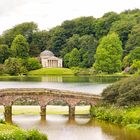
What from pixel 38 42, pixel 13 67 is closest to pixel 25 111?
pixel 13 67

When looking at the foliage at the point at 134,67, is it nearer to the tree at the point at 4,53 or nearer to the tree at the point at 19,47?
the tree at the point at 19,47

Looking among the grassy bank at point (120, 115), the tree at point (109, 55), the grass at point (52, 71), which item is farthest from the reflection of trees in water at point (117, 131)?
the grass at point (52, 71)

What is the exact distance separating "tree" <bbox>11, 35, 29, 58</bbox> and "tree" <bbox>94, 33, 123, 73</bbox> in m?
27.6

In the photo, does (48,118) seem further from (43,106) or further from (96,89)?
(96,89)

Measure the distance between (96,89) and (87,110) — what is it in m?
31.5

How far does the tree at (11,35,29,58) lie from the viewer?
175500 millimetres

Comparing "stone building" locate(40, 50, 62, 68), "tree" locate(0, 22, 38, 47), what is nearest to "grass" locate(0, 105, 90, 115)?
"stone building" locate(40, 50, 62, 68)

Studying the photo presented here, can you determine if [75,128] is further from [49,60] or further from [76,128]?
[49,60]

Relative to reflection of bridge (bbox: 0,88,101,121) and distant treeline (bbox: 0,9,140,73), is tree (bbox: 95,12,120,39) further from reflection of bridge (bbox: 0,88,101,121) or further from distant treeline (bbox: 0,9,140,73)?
reflection of bridge (bbox: 0,88,101,121)

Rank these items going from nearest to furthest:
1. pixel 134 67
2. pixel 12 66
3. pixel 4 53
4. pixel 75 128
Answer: pixel 75 128, pixel 134 67, pixel 12 66, pixel 4 53

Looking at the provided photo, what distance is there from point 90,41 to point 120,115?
373 feet

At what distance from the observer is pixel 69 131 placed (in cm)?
5803

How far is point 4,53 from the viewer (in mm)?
175500

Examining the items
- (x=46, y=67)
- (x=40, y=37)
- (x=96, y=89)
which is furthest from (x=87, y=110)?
(x=40, y=37)
